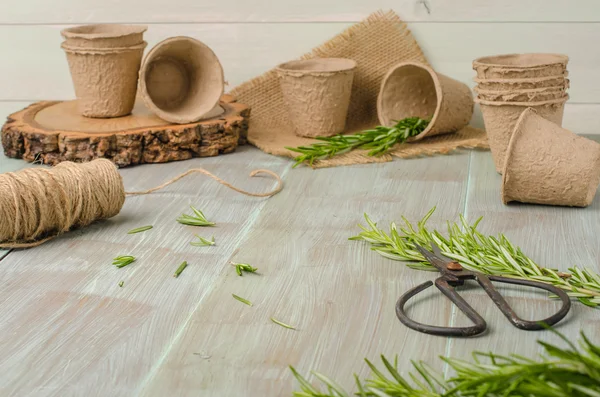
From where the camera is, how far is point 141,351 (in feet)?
3.26

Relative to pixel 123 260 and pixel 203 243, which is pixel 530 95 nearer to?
pixel 203 243

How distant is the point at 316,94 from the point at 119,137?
50cm

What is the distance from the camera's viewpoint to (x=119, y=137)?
5.94 ft

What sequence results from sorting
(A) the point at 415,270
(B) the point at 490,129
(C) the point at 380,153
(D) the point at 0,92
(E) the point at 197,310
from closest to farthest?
(E) the point at 197,310
(A) the point at 415,270
(B) the point at 490,129
(C) the point at 380,153
(D) the point at 0,92

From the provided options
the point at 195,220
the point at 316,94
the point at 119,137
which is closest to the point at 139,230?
the point at 195,220

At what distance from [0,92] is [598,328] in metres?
1.97

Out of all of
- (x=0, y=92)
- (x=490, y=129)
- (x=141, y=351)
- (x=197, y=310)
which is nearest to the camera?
(x=141, y=351)

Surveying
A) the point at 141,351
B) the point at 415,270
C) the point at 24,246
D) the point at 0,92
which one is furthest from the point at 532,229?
the point at 0,92

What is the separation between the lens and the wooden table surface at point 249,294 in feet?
3.13

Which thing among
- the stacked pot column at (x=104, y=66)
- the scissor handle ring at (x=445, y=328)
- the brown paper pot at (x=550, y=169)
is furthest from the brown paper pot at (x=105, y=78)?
the scissor handle ring at (x=445, y=328)

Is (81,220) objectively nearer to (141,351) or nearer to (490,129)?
(141,351)

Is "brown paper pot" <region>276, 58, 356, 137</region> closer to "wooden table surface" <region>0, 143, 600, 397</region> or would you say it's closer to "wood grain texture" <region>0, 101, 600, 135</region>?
"wooden table surface" <region>0, 143, 600, 397</region>

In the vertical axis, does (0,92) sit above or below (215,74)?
below

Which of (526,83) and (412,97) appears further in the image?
(412,97)
